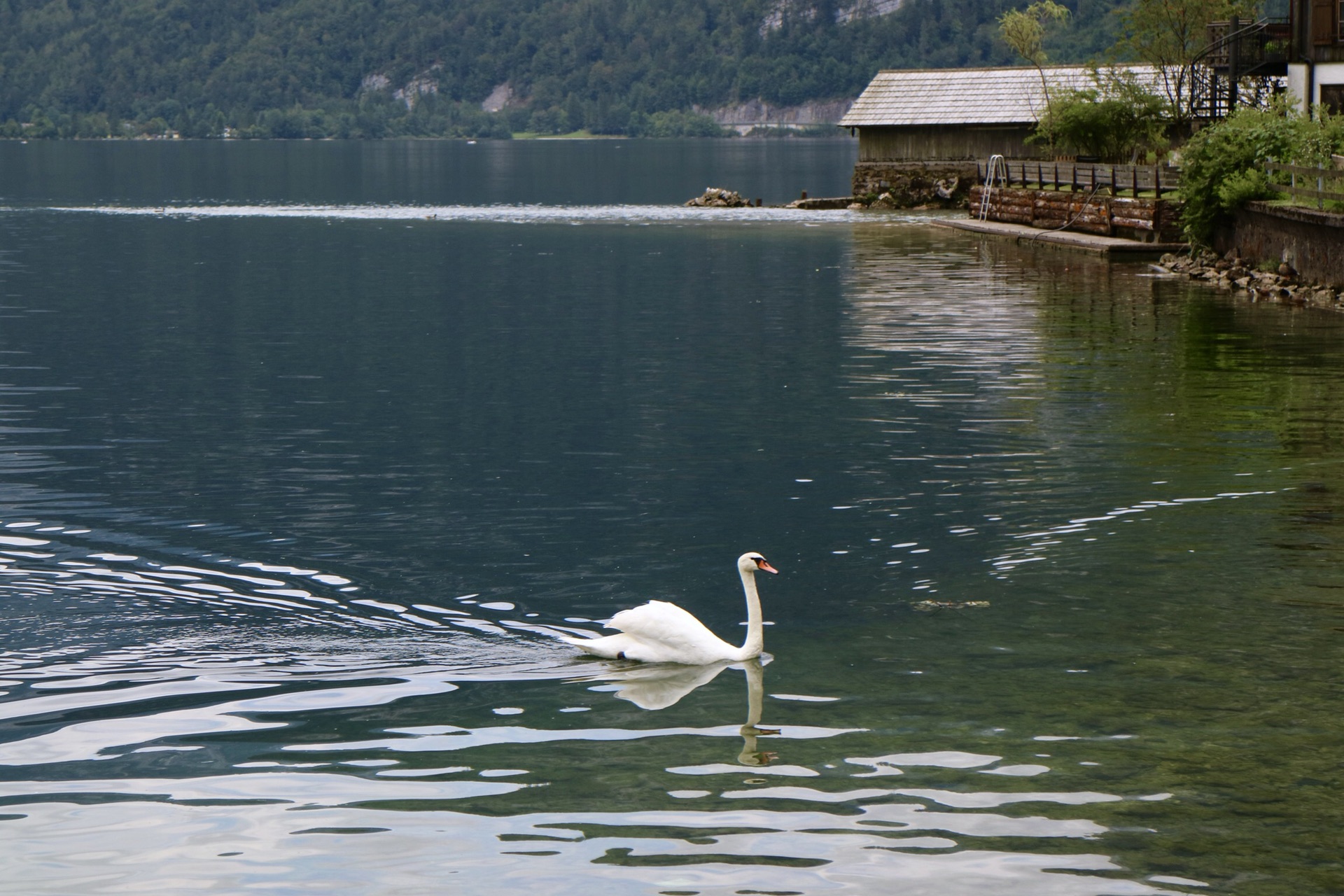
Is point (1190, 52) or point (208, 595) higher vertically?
point (1190, 52)

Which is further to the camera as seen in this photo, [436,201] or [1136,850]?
[436,201]

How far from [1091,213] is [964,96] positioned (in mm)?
26002

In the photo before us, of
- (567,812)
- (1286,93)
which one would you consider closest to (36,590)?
(567,812)

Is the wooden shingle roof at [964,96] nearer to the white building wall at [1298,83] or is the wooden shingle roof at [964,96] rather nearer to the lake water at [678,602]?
the white building wall at [1298,83]

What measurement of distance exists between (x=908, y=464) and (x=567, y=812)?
388 inches

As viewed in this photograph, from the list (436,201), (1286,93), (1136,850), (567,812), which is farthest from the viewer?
(436,201)

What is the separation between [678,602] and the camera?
1305 centimetres

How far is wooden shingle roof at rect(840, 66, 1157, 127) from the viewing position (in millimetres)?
72812

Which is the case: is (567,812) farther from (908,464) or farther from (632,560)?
(908,464)

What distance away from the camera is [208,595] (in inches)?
508

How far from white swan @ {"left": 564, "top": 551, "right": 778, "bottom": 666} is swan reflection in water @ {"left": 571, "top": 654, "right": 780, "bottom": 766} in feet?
0.25

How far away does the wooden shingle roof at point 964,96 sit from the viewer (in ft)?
239

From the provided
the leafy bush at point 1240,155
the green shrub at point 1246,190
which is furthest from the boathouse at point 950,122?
the green shrub at point 1246,190

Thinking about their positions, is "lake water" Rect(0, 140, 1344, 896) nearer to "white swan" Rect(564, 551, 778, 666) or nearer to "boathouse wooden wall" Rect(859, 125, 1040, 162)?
"white swan" Rect(564, 551, 778, 666)
